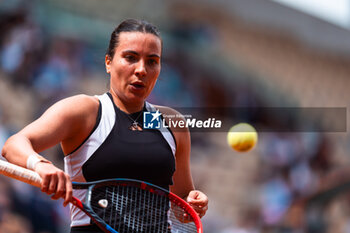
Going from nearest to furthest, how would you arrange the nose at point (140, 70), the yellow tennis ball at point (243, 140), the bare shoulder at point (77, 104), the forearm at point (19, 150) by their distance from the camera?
the forearm at point (19, 150) → the bare shoulder at point (77, 104) → the nose at point (140, 70) → the yellow tennis ball at point (243, 140)

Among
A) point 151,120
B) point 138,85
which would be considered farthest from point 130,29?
point 151,120

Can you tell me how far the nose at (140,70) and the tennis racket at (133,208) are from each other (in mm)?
496

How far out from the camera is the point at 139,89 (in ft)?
7.80

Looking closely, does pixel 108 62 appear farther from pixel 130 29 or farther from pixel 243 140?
pixel 243 140

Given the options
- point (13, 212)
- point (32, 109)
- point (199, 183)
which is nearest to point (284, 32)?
point (199, 183)

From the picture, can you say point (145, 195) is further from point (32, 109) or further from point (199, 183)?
point (199, 183)

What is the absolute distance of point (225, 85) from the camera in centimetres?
1022

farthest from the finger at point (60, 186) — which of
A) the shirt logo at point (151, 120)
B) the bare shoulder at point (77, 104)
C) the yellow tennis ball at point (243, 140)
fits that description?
the yellow tennis ball at point (243, 140)

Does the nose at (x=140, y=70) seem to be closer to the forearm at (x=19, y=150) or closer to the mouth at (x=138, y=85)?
the mouth at (x=138, y=85)

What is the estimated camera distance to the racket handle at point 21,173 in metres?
1.90

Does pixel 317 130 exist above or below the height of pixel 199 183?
above

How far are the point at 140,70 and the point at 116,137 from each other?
1.10 ft

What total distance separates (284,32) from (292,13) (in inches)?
23.2

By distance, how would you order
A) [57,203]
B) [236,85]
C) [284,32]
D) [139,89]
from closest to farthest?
[139,89], [57,203], [236,85], [284,32]
